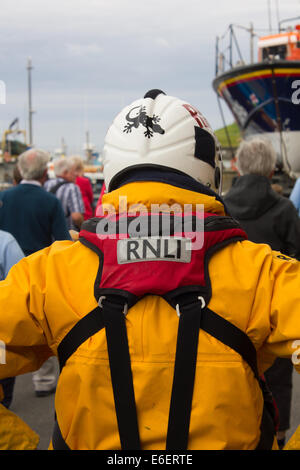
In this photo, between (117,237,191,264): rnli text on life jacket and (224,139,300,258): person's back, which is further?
(224,139,300,258): person's back

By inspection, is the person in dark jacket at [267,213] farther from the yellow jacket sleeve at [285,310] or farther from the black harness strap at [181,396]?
the black harness strap at [181,396]

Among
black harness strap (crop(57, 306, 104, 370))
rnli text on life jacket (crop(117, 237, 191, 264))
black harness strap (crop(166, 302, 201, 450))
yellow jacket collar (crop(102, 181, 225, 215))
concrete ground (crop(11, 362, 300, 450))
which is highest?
yellow jacket collar (crop(102, 181, 225, 215))

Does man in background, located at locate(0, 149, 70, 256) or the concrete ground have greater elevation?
man in background, located at locate(0, 149, 70, 256)

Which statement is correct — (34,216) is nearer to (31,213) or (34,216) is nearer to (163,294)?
(31,213)

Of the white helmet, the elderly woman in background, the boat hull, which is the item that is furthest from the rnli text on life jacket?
the boat hull

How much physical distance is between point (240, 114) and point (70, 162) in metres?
10.4

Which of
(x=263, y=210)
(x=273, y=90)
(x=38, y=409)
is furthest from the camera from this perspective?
(x=273, y=90)

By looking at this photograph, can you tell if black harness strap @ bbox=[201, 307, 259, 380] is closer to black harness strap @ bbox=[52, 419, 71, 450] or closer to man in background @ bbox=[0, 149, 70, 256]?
black harness strap @ bbox=[52, 419, 71, 450]

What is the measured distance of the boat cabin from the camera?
14.6 meters

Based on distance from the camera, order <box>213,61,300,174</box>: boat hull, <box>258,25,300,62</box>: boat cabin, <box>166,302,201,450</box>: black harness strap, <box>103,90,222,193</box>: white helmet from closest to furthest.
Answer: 1. <box>166,302,201,450</box>: black harness strap
2. <box>103,90,222,193</box>: white helmet
3. <box>213,61,300,174</box>: boat hull
4. <box>258,25,300,62</box>: boat cabin

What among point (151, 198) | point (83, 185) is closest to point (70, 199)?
point (83, 185)

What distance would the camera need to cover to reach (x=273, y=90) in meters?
14.5

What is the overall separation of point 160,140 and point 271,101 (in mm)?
13759

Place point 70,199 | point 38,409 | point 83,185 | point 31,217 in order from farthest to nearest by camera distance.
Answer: point 83,185
point 70,199
point 31,217
point 38,409
